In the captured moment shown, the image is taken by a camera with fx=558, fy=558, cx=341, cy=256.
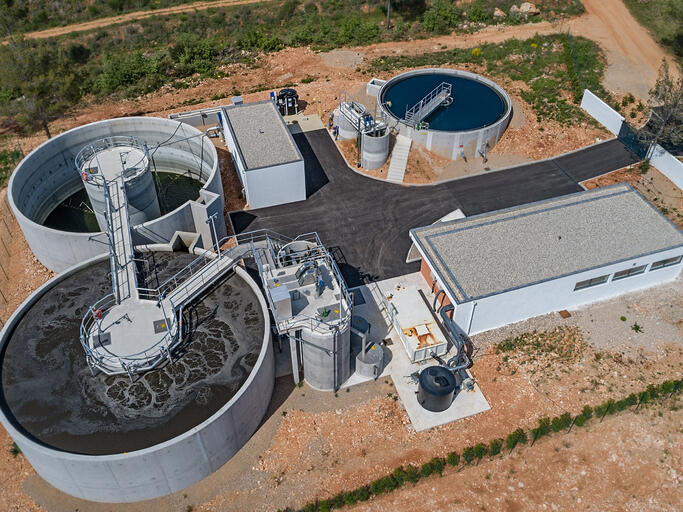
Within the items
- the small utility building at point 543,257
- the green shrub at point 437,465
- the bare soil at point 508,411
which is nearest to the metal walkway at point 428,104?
the small utility building at point 543,257

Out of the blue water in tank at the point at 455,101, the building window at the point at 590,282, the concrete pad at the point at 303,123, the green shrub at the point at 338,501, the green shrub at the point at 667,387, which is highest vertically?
the blue water in tank at the point at 455,101

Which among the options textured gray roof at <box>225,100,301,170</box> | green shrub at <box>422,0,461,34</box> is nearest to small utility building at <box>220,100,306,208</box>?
textured gray roof at <box>225,100,301,170</box>

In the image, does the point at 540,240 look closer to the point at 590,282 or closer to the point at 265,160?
the point at 590,282

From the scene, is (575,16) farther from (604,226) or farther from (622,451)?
(622,451)

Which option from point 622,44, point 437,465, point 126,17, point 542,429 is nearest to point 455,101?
point 622,44

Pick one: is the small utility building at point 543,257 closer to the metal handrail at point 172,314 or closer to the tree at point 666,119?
the metal handrail at point 172,314

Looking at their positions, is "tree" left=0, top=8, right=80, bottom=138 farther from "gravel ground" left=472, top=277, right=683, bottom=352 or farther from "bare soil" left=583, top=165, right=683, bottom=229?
"bare soil" left=583, top=165, right=683, bottom=229
